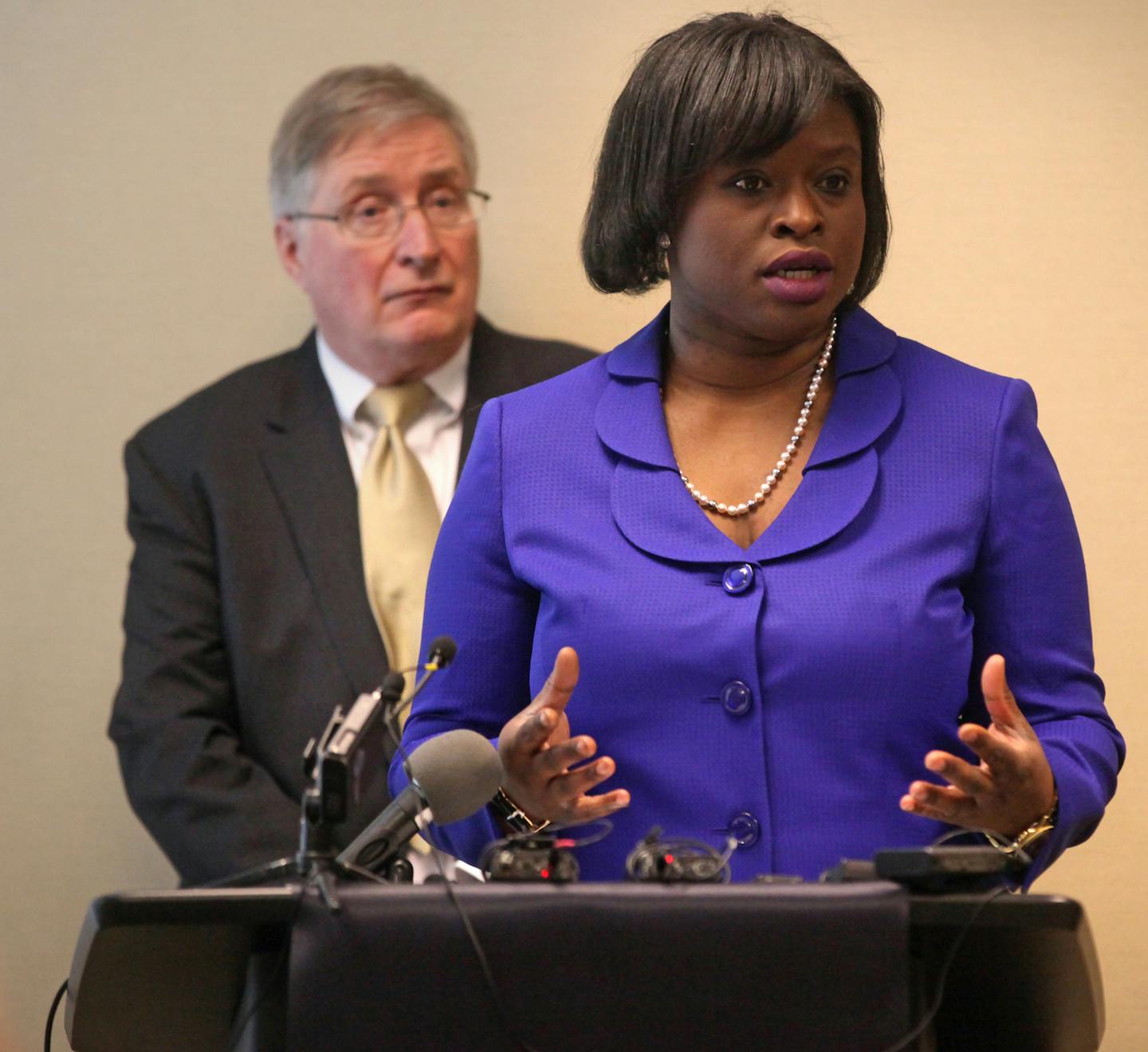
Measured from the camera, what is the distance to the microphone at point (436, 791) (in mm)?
1353

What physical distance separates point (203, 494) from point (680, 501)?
1786mm

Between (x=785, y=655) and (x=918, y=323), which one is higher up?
(x=918, y=323)

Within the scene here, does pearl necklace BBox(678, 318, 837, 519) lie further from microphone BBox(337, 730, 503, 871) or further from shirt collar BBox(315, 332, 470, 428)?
shirt collar BBox(315, 332, 470, 428)

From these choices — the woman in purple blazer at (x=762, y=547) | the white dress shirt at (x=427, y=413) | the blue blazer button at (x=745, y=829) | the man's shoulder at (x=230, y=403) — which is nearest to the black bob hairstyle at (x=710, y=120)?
the woman in purple blazer at (x=762, y=547)

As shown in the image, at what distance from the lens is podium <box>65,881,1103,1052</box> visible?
1255 mm

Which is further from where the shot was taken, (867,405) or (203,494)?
(203,494)

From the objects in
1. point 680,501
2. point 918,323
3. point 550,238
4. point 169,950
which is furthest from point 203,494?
point 169,950

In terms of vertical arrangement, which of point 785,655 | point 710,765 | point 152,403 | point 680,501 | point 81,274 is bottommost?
point 710,765

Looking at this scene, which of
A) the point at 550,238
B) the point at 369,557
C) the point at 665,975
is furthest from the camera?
the point at 550,238

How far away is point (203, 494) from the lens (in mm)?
3363

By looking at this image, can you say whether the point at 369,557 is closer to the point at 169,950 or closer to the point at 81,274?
the point at 81,274

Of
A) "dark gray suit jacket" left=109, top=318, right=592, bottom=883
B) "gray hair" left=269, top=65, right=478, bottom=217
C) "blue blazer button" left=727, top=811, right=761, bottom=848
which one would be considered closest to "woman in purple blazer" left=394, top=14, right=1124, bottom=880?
"blue blazer button" left=727, top=811, right=761, bottom=848

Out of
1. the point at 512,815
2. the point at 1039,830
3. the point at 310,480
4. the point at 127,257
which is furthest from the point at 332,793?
the point at 127,257

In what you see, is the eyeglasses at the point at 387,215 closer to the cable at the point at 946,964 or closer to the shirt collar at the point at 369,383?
the shirt collar at the point at 369,383
